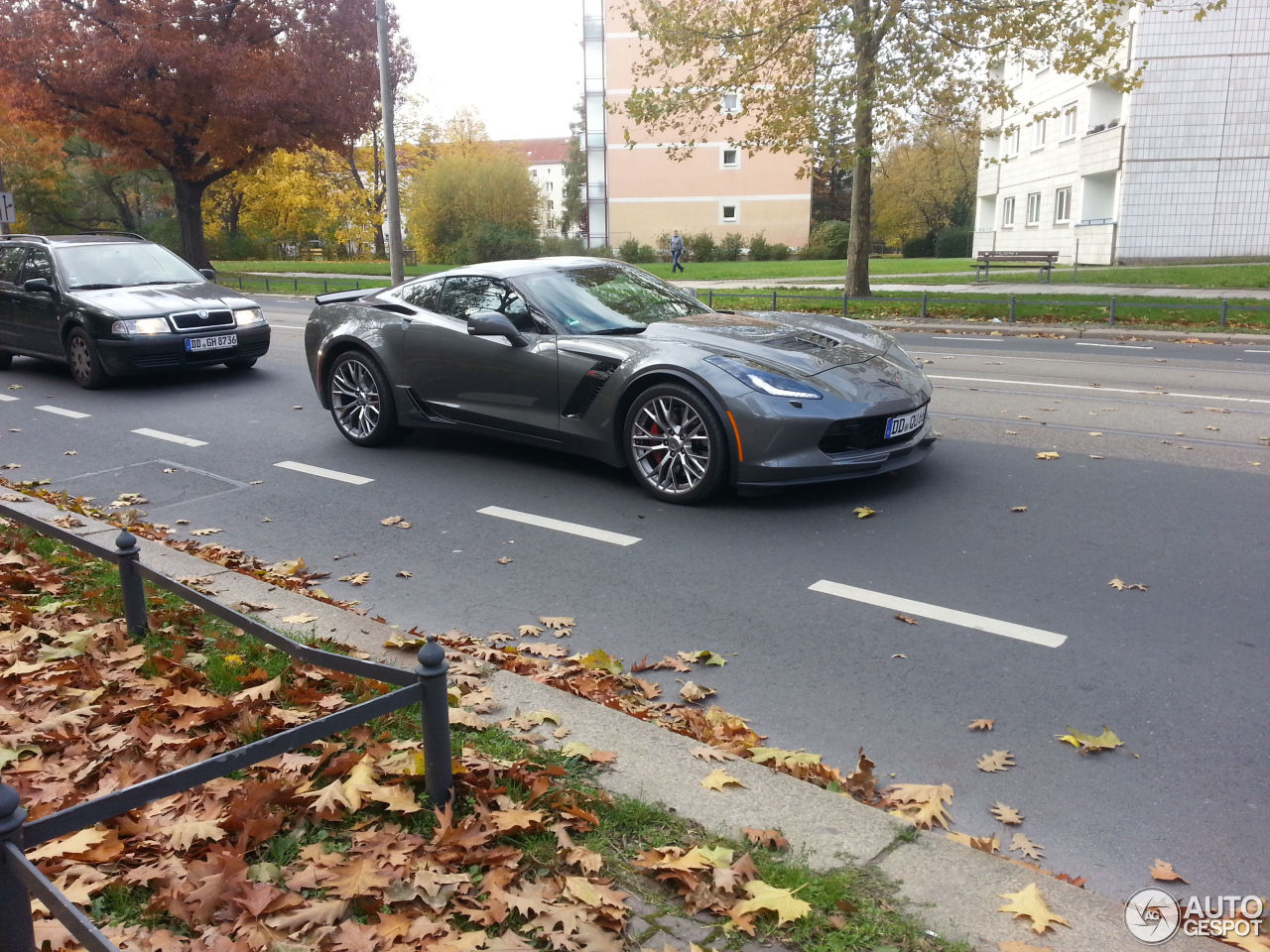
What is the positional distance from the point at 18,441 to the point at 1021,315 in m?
15.7

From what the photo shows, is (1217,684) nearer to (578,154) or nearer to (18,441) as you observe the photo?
(18,441)

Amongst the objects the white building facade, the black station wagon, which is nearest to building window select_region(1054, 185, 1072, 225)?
the white building facade

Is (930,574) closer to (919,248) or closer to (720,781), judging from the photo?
(720,781)

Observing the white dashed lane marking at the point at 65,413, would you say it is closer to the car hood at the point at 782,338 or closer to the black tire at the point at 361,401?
the black tire at the point at 361,401

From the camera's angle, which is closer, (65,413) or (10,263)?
(65,413)

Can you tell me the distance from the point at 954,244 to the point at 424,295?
50.4 metres

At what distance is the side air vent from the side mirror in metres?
0.55

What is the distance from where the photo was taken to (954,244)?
5388 cm

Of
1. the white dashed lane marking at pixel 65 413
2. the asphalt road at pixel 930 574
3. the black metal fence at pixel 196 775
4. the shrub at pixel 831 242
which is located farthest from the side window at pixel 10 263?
the shrub at pixel 831 242

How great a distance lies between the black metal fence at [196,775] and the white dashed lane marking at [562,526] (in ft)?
8.59

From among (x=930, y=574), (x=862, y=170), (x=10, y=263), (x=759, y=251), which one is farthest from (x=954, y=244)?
(x=930, y=574)

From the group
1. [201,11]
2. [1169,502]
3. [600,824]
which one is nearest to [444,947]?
[600,824]

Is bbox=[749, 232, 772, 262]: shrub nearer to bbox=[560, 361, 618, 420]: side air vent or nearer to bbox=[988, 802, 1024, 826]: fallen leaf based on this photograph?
bbox=[560, 361, 618, 420]: side air vent

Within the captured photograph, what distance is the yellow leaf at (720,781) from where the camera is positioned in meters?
3.06
